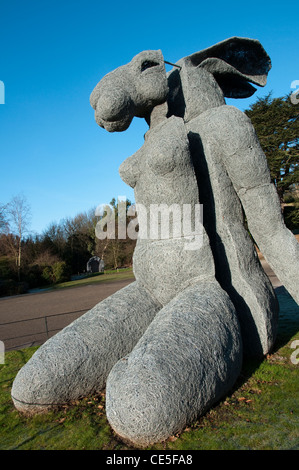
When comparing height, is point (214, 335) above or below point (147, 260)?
below

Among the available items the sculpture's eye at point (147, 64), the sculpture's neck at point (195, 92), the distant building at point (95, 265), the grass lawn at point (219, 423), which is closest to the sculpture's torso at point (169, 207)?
the sculpture's neck at point (195, 92)

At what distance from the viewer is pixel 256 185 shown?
11.7 ft

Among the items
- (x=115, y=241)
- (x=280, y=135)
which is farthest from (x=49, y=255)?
(x=280, y=135)

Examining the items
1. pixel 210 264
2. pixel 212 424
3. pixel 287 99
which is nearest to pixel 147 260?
pixel 210 264

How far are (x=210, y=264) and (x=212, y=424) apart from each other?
1.32m

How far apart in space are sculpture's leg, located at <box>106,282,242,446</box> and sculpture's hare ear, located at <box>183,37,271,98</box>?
2.85 m

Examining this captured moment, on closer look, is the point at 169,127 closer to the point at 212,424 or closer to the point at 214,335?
the point at 214,335

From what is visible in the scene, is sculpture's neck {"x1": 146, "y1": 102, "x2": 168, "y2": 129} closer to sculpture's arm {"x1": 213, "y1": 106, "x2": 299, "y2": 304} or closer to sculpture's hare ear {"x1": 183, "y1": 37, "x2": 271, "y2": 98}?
sculpture's arm {"x1": 213, "y1": 106, "x2": 299, "y2": 304}

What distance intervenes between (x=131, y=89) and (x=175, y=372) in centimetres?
274

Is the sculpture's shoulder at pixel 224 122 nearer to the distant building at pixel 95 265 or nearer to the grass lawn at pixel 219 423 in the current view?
the grass lawn at pixel 219 423

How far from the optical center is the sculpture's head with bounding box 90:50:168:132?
3.50m

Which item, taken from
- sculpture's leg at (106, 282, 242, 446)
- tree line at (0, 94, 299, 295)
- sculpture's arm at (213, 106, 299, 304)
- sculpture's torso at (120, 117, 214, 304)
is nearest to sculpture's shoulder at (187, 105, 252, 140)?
sculpture's arm at (213, 106, 299, 304)

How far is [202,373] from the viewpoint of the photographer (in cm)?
244
